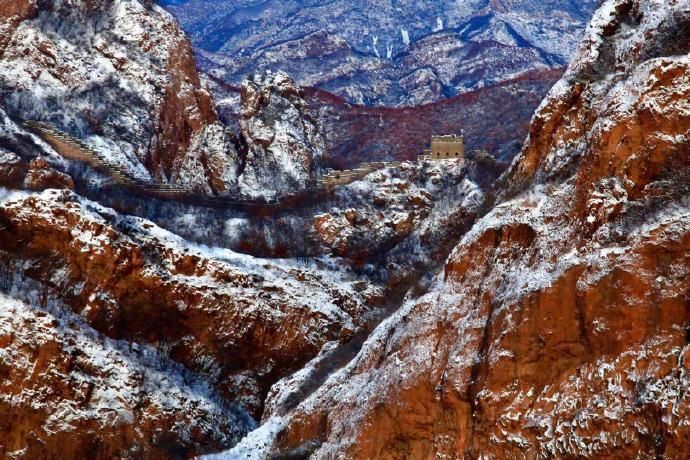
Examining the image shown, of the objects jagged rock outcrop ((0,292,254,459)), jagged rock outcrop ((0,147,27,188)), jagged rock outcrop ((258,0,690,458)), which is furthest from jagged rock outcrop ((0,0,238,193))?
jagged rock outcrop ((258,0,690,458))

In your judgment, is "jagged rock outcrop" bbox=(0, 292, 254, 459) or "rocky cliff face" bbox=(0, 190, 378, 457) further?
"rocky cliff face" bbox=(0, 190, 378, 457)

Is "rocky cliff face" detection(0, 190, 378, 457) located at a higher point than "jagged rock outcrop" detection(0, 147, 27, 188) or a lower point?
lower

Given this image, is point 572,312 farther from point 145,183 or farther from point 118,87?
point 118,87

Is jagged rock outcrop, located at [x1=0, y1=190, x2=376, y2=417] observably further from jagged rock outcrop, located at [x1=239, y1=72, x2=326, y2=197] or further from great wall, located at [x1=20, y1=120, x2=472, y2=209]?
jagged rock outcrop, located at [x1=239, y1=72, x2=326, y2=197]

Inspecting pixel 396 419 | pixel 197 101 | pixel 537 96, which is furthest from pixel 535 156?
pixel 537 96

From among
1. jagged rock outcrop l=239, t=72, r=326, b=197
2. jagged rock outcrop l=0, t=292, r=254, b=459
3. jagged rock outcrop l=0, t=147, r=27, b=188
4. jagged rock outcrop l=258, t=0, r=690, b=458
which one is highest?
jagged rock outcrop l=258, t=0, r=690, b=458

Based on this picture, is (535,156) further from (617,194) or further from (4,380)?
(4,380)
